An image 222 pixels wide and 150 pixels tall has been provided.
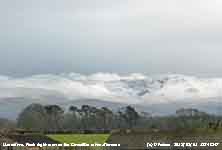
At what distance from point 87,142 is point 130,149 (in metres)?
5.43

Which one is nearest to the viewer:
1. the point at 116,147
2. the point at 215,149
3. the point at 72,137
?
the point at 215,149

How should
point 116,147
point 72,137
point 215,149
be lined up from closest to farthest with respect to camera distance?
point 215,149
point 116,147
point 72,137

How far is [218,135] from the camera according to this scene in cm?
7644

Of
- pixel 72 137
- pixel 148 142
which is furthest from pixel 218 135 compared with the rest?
pixel 72 137

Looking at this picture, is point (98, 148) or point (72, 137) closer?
point (98, 148)

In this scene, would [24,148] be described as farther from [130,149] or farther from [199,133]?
[199,133]

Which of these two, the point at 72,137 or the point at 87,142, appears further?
the point at 72,137

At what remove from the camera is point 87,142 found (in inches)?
3219

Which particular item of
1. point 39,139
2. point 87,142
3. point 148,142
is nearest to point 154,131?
point 148,142

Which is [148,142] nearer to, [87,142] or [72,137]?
[87,142]

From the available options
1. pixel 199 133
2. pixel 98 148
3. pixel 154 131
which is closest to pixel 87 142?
pixel 98 148

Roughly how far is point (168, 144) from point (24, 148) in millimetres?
15609

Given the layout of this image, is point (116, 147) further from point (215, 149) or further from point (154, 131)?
point (215, 149)

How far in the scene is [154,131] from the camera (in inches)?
3194
